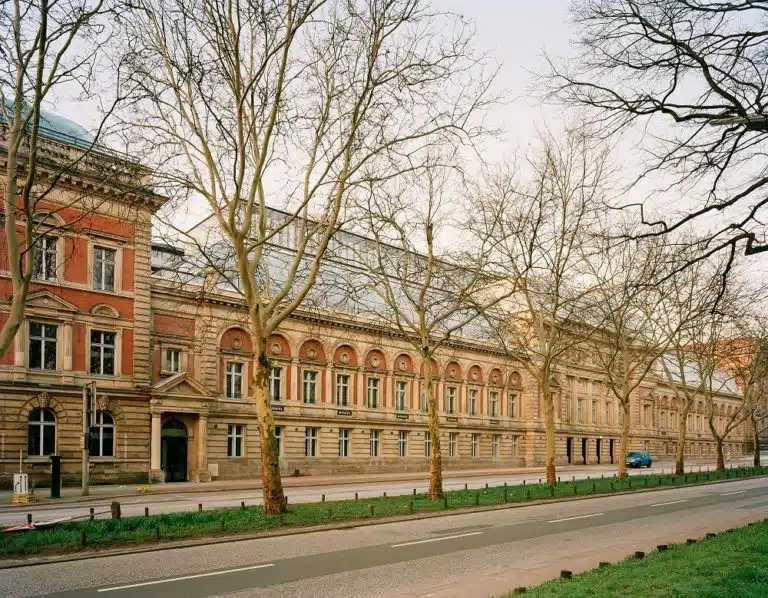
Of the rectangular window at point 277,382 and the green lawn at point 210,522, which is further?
the rectangular window at point 277,382

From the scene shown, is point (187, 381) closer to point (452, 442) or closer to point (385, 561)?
point (452, 442)

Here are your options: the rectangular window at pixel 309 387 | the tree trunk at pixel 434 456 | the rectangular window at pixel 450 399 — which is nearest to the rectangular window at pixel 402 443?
the rectangular window at pixel 450 399

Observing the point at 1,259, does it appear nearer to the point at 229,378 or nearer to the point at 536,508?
the point at 229,378

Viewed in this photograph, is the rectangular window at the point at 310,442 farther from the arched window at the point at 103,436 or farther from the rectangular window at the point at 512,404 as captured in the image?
the rectangular window at the point at 512,404

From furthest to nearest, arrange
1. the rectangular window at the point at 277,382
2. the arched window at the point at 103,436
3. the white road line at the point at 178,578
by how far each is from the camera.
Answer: the rectangular window at the point at 277,382, the arched window at the point at 103,436, the white road line at the point at 178,578

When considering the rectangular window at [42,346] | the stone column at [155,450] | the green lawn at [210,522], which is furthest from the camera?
the stone column at [155,450]

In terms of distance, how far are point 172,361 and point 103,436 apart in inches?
267

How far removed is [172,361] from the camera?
1736 inches

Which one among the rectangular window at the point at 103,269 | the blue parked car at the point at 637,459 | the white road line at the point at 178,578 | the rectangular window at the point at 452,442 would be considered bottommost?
the blue parked car at the point at 637,459

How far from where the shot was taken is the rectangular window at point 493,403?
227ft

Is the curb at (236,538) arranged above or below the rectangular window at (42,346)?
below

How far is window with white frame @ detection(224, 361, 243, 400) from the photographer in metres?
47.7

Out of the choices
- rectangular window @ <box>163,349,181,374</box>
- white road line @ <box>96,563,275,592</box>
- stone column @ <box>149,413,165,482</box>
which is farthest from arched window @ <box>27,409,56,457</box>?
white road line @ <box>96,563,275,592</box>

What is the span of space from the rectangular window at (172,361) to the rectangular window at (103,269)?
232 inches
